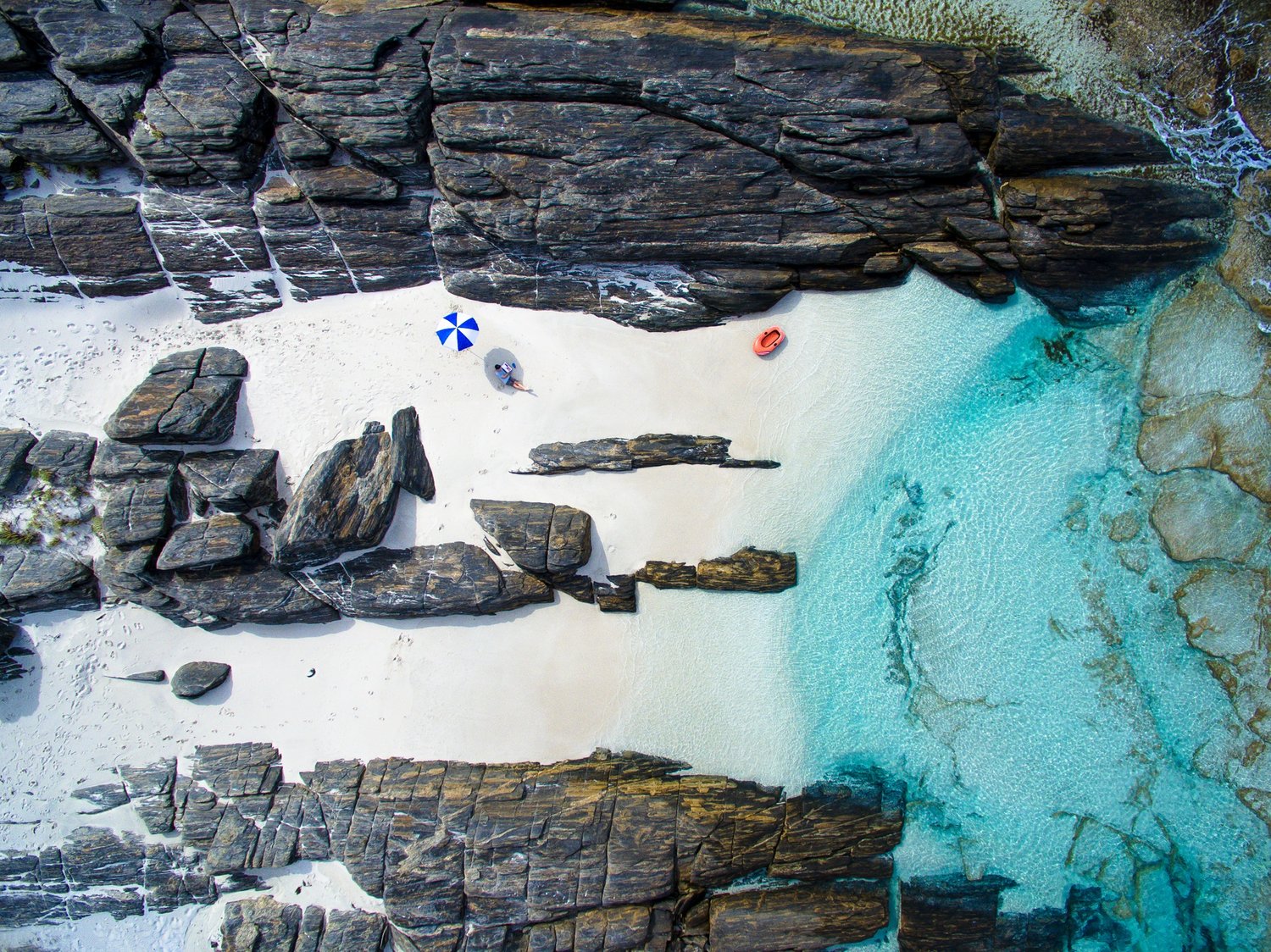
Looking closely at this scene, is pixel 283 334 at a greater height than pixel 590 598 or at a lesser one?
greater

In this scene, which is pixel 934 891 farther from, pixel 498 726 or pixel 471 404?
pixel 471 404

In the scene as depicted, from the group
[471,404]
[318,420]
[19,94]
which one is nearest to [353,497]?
[318,420]

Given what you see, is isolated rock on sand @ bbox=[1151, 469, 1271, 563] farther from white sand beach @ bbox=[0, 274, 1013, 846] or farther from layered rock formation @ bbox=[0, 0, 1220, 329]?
white sand beach @ bbox=[0, 274, 1013, 846]

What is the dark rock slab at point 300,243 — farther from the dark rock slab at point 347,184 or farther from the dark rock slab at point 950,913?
the dark rock slab at point 950,913

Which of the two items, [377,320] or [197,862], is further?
[377,320]

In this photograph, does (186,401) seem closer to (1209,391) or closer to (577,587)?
(577,587)

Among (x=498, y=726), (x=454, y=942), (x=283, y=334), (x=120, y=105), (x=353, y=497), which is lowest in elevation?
(x=454, y=942)

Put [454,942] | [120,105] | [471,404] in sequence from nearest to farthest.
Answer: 1. [454,942]
2. [120,105]
3. [471,404]

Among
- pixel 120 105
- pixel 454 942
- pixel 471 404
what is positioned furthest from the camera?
pixel 471 404
